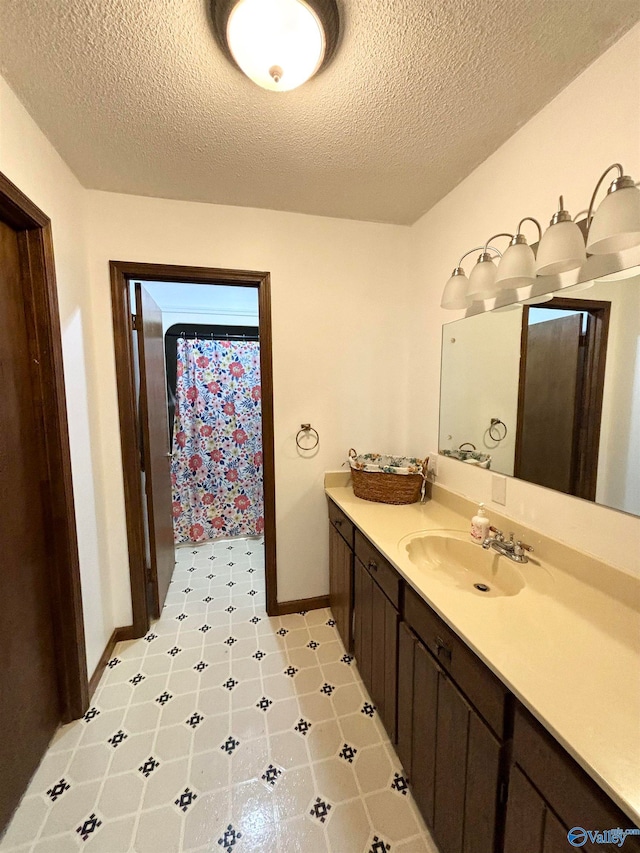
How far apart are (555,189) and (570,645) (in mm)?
1360

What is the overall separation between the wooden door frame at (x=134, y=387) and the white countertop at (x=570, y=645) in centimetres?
93

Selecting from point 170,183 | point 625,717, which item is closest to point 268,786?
point 625,717

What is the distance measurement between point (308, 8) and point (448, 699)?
1794 mm

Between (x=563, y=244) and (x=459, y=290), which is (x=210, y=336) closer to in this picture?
(x=459, y=290)

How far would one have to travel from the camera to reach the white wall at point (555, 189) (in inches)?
36.5

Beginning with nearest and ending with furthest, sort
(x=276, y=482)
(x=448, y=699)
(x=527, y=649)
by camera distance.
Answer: (x=527, y=649) < (x=448, y=699) < (x=276, y=482)

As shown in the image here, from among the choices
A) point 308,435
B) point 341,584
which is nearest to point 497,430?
point 308,435

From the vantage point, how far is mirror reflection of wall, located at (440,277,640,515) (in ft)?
3.13

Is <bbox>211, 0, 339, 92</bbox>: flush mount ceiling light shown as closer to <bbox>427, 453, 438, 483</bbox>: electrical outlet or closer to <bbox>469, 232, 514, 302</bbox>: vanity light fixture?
<bbox>469, 232, 514, 302</bbox>: vanity light fixture

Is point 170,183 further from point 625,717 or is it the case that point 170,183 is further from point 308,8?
point 625,717

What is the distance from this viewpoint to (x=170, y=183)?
158 centimetres

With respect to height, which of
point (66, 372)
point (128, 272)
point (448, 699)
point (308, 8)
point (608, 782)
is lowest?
point (448, 699)

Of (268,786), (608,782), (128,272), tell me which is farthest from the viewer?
(128,272)
